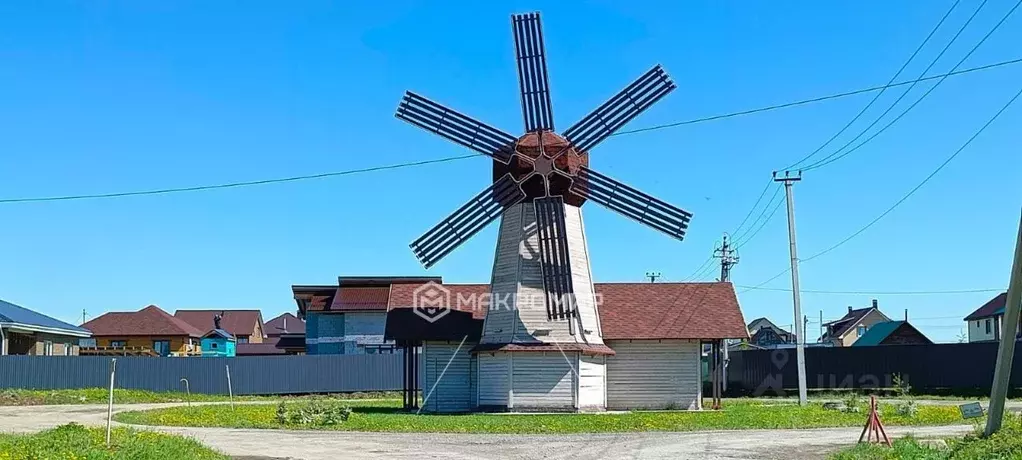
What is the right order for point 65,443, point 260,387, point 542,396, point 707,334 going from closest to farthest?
point 65,443
point 542,396
point 707,334
point 260,387

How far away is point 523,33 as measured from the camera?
31.3 metres

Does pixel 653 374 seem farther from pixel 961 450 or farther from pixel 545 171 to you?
pixel 961 450

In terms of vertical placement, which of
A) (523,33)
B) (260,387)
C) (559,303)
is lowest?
(260,387)

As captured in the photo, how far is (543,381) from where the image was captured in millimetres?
28469

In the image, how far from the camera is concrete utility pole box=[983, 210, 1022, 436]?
46.2ft

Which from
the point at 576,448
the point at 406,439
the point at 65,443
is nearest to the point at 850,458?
the point at 576,448

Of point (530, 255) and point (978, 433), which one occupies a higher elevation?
point (530, 255)

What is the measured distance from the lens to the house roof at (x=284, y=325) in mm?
102375

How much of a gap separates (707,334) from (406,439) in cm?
1348

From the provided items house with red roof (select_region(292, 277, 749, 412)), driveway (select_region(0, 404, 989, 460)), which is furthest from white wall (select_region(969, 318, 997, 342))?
driveway (select_region(0, 404, 989, 460))

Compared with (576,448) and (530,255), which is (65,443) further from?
(530,255)

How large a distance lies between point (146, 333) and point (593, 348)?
163 feet

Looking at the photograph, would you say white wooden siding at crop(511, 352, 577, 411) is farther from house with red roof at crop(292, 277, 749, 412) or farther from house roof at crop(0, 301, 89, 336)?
house roof at crop(0, 301, 89, 336)

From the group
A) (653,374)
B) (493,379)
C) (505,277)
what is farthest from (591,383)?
(505,277)
